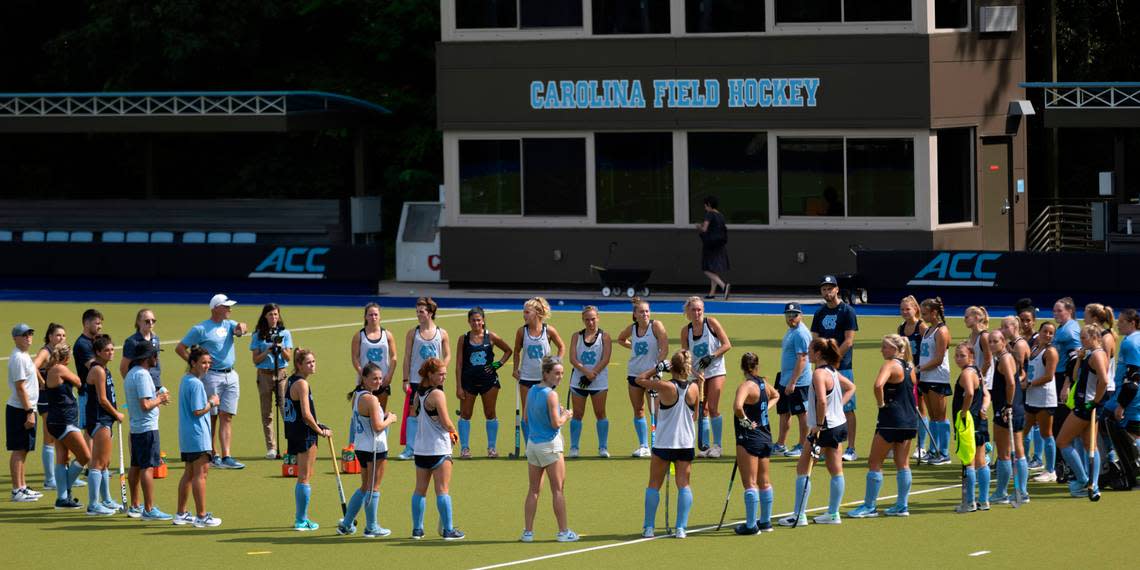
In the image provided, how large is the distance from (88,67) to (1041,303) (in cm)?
2831

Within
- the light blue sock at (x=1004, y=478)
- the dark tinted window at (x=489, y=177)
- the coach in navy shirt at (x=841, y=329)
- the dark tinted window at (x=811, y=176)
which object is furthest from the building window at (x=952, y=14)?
the light blue sock at (x=1004, y=478)

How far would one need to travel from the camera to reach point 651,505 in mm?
15828

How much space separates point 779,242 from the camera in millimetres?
37344

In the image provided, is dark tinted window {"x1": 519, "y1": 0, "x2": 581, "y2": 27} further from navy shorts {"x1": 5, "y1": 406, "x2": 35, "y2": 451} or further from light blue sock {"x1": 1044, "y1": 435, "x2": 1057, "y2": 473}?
navy shorts {"x1": 5, "y1": 406, "x2": 35, "y2": 451}

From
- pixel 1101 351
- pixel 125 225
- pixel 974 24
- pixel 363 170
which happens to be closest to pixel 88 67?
pixel 125 225

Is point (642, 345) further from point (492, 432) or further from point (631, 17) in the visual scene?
point (631, 17)

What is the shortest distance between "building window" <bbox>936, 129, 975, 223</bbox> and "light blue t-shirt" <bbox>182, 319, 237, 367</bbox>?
2069 cm

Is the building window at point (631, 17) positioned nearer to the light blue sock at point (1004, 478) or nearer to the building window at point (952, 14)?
the building window at point (952, 14)

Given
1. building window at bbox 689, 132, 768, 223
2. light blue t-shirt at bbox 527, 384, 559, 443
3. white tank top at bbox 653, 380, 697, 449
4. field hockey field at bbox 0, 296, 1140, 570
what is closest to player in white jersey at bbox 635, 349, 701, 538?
white tank top at bbox 653, 380, 697, 449

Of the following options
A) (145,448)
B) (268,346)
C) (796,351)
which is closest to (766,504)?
(796,351)

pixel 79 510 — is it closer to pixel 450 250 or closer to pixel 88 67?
pixel 450 250

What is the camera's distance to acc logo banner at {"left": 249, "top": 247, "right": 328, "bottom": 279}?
3959 cm

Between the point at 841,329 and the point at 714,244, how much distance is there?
53.3 ft

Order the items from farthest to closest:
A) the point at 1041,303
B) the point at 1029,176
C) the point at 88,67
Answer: the point at 88,67, the point at 1029,176, the point at 1041,303
